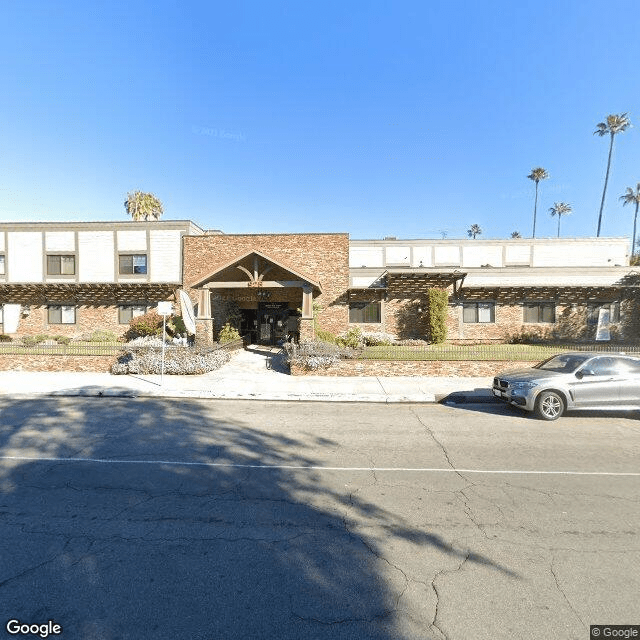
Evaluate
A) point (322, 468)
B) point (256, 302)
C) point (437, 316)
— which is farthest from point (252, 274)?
point (322, 468)

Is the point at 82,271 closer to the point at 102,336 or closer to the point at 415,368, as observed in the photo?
the point at 102,336

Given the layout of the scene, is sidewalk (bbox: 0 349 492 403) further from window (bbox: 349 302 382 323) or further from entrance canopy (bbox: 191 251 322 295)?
window (bbox: 349 302 382 323)

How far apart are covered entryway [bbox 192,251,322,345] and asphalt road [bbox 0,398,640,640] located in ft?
36.5

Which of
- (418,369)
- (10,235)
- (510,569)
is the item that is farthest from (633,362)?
(10,235)

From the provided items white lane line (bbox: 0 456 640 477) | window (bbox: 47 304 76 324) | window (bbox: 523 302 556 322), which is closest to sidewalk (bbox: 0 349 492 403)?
white lane line (bbox: 0 456 640 477)

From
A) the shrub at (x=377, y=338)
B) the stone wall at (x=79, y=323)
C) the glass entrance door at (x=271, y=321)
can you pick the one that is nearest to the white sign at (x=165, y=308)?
the glass entrance door at (x=271, y=321)

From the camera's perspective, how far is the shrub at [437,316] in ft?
67.2

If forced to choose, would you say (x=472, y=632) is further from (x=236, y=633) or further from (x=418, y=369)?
(x=418, y=369)

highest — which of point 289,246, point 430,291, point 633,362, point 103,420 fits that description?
point 289,246

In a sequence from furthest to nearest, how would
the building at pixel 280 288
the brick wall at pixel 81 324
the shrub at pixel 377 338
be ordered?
the brick wall at pixel 81 324 → the building at pixel 280 288 → the shrub at pixel 377 338

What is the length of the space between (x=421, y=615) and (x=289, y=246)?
2049 cm

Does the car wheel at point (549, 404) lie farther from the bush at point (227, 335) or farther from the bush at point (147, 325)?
the bush at point (147, 325)

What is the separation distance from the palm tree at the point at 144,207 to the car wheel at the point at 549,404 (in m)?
43.4

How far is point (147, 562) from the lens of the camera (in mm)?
3385
